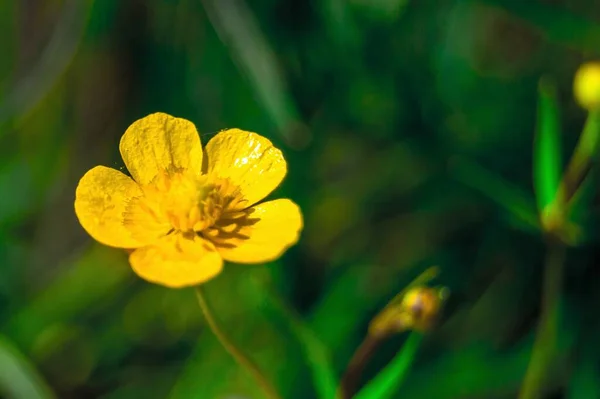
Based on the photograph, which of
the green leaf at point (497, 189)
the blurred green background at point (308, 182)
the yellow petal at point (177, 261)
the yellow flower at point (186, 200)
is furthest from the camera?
the blurred green background at point (308, 182)

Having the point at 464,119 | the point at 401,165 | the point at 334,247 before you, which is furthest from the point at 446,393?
the point at 464,119

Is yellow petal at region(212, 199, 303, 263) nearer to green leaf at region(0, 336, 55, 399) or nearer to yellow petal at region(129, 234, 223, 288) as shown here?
yellow petal at region(129, 234, 223, 288)

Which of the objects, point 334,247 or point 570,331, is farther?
point 334,247

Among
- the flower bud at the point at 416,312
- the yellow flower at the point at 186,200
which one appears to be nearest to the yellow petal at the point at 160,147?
the yellow flower at the point at 186,200

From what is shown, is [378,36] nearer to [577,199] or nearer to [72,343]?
[577,199]

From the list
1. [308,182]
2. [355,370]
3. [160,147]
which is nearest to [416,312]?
[355,370]

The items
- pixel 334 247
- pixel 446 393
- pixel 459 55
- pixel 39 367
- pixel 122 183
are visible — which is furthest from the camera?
pixel 459 55

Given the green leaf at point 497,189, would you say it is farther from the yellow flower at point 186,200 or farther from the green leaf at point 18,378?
the green leaf at point 18,378

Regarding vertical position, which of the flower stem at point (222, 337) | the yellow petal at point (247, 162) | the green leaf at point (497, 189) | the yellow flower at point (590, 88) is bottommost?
the green leaf at point (497, 189)
